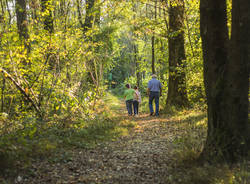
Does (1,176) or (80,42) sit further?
(80,42)

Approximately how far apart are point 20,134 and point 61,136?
55.5 inches

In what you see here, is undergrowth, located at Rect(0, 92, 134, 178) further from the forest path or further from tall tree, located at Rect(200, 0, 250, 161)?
tall tree, located at Rect(200, 0, 250, 161)

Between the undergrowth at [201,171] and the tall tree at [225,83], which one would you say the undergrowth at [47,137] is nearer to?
the undergrowth at [201,171]

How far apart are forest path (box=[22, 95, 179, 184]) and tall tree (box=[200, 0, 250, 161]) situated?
1088mm

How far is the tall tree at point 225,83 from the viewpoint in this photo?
12.0ft

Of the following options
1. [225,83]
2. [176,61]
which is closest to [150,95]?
[176,61]

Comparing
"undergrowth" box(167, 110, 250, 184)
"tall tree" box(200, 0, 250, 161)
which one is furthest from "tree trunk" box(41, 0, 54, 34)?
"undergrowth" box(167, 110, 250, 184)

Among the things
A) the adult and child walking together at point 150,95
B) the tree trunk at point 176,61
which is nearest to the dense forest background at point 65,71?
the tree trunk at point 176,61

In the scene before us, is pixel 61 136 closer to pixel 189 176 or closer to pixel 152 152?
pixel 152 152

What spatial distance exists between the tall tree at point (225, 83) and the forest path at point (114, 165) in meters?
1.09

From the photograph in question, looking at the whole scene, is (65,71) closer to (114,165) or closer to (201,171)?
(114,165)

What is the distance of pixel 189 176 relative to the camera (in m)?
3.59

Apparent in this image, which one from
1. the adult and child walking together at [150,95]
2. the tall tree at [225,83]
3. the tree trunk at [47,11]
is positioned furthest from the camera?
the adult and child walking together at [150,95]

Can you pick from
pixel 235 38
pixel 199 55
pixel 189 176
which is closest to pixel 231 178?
pixel 189 176
